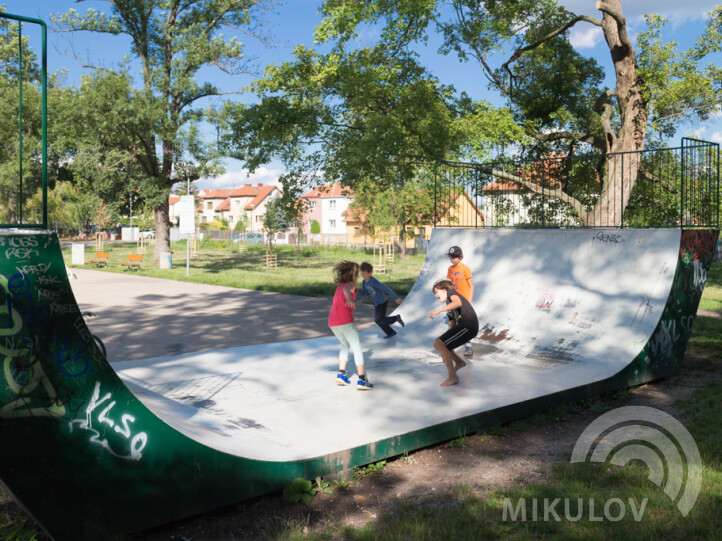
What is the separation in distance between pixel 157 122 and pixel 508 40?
51.4 feet

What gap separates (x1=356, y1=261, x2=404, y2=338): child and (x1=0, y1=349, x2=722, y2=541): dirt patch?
3557 mm

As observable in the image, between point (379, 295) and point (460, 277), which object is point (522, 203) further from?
point (460, 277)

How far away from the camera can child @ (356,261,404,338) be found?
9391 millimetres

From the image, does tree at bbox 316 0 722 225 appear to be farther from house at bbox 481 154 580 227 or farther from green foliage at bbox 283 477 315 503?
green foliage at bbox 283 477 315 503

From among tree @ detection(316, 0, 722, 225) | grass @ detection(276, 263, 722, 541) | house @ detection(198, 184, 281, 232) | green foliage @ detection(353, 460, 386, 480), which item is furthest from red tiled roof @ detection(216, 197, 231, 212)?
grass @ detection(276, 263, 722, 541)

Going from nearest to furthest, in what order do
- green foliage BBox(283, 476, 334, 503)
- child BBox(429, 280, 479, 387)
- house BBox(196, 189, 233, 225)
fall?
green foliage BBox(283, 476, 334, 503) → child BBox(429, 280, 479, 387) → house BBox(196, 189, 233, 225)

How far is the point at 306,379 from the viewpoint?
735 cm

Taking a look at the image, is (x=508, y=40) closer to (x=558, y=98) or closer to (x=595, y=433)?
(x=558, y=98)

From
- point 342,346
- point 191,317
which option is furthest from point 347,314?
point 191,317

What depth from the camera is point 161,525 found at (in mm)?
4000

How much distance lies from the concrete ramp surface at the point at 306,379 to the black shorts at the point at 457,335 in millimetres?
545

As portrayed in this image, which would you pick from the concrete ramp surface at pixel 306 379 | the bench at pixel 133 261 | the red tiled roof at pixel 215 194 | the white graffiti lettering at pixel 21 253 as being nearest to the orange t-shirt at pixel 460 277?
the concrete ramp surface at pixel 306 379

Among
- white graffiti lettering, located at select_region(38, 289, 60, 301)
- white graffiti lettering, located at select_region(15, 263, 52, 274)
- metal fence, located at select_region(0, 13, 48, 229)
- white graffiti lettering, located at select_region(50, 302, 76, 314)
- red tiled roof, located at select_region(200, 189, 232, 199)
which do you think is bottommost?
white graffiti lettering, located at select_region(50, 302, 76, 314)

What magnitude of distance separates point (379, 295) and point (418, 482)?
511cm
